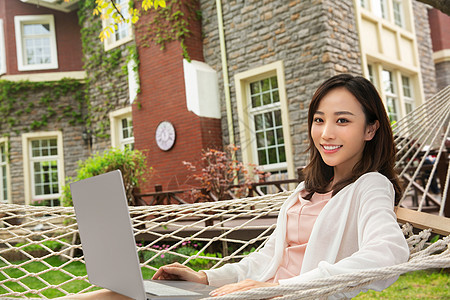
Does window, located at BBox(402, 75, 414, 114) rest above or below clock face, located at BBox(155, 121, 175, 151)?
above

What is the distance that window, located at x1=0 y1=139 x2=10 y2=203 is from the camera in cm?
1031

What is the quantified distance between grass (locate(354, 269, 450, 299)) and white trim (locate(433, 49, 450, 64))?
8052mm

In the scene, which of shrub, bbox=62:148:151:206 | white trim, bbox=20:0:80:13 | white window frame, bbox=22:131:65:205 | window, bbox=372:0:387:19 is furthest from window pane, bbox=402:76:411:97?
white window frame, bbox=22:131:65:205

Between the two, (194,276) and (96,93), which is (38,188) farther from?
(194,276)

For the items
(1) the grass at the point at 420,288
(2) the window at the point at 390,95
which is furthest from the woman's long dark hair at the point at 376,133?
(2) the window at the point at 390,95

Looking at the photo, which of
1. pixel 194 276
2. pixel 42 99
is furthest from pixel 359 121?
pixel 42 99

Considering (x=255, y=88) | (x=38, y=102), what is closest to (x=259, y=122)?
(x=255, y=88)

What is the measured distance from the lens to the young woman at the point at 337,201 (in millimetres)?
1190

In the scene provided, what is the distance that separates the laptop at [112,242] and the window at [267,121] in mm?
5706

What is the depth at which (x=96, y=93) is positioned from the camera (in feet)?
31.0

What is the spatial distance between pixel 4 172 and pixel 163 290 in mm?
10908

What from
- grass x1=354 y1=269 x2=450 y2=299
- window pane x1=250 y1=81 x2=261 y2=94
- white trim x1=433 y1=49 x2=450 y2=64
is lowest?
grass x1=354 y1=269 x2=450 y2=299

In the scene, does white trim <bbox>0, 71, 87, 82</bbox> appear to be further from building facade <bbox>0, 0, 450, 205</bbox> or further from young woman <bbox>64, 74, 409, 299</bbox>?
young woman <bbox>64, 74, 409, 299</bbox>

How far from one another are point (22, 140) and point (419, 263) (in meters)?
10.5
